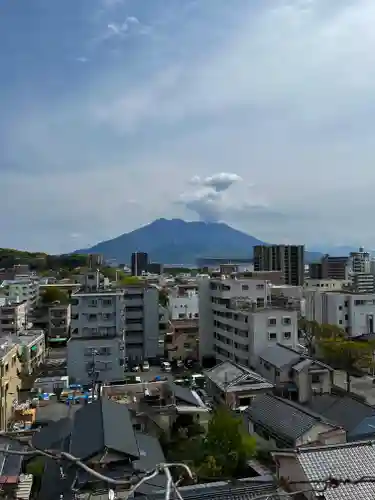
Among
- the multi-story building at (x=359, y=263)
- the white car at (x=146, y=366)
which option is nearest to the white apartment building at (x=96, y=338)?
the white car at (x=146, y=366)

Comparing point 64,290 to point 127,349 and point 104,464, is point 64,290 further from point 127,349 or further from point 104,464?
point 104,464

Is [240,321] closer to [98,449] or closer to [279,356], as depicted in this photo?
[279,356]

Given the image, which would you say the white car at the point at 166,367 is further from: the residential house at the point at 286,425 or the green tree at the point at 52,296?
the green tree at the point at 52,296

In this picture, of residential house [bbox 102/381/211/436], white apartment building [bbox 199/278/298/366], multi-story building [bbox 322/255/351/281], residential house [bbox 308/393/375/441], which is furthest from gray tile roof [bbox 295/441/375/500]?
multi-story building [bbox 322/255/351/281]

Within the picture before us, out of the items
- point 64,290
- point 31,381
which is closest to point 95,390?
point 31,381

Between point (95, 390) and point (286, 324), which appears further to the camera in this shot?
point (286, 324)

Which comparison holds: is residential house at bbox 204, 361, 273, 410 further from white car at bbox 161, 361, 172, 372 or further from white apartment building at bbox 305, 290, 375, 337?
white apartment building at bbox 305, 290, 375, 337
